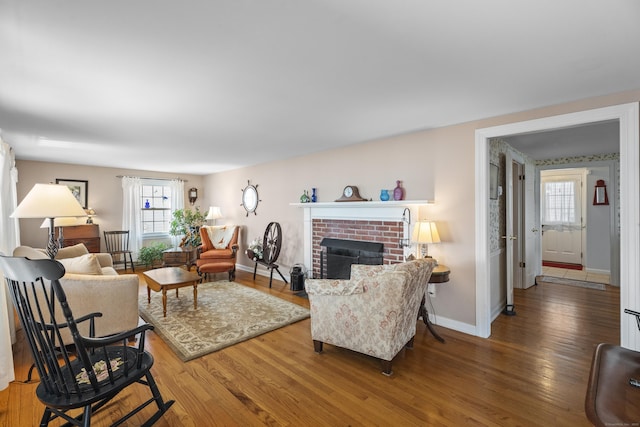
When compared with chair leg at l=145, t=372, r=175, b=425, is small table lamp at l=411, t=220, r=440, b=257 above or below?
above

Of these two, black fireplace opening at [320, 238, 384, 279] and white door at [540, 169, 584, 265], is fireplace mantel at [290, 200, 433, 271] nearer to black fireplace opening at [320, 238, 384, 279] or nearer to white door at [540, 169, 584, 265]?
black fireplace opening at [320, 238, 384, 279]

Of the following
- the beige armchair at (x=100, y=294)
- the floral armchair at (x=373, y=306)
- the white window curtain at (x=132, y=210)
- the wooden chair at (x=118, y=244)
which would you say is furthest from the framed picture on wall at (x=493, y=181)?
the white window curtain at (x=132, y=210)

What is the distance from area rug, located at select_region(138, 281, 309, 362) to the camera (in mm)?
2877

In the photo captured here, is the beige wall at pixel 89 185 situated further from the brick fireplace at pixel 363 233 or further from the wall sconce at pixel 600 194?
the wall sconce at pixel 600 194

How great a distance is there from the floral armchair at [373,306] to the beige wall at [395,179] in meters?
0.90

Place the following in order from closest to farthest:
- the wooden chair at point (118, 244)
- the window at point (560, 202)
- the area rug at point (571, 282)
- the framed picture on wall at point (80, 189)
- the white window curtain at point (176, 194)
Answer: the area rug at point (571, 282) < the framed picture on wall at point (80, 189) < the wooden chair at point (118, 244) < the window at point (560, 202) < the white window curtain at point (176, 194)

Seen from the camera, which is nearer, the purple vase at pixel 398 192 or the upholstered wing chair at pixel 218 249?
the purple vase at pixel 398 192

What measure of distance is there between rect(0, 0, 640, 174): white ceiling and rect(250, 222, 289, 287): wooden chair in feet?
7.94

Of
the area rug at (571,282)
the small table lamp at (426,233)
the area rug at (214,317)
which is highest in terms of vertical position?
the small table lamp at (426,233)

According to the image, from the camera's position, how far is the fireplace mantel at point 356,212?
355 centimetres

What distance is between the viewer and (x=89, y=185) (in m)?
6.03

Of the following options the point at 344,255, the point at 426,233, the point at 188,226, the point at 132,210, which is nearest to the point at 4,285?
the point at 344,255

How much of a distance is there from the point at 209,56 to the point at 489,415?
2.87 m

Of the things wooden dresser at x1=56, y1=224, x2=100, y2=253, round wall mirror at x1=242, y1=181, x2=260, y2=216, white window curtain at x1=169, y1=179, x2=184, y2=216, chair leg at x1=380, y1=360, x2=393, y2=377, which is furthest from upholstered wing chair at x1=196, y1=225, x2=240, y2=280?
chair leg at x1=380, y1=360, x2=393, y2=377
